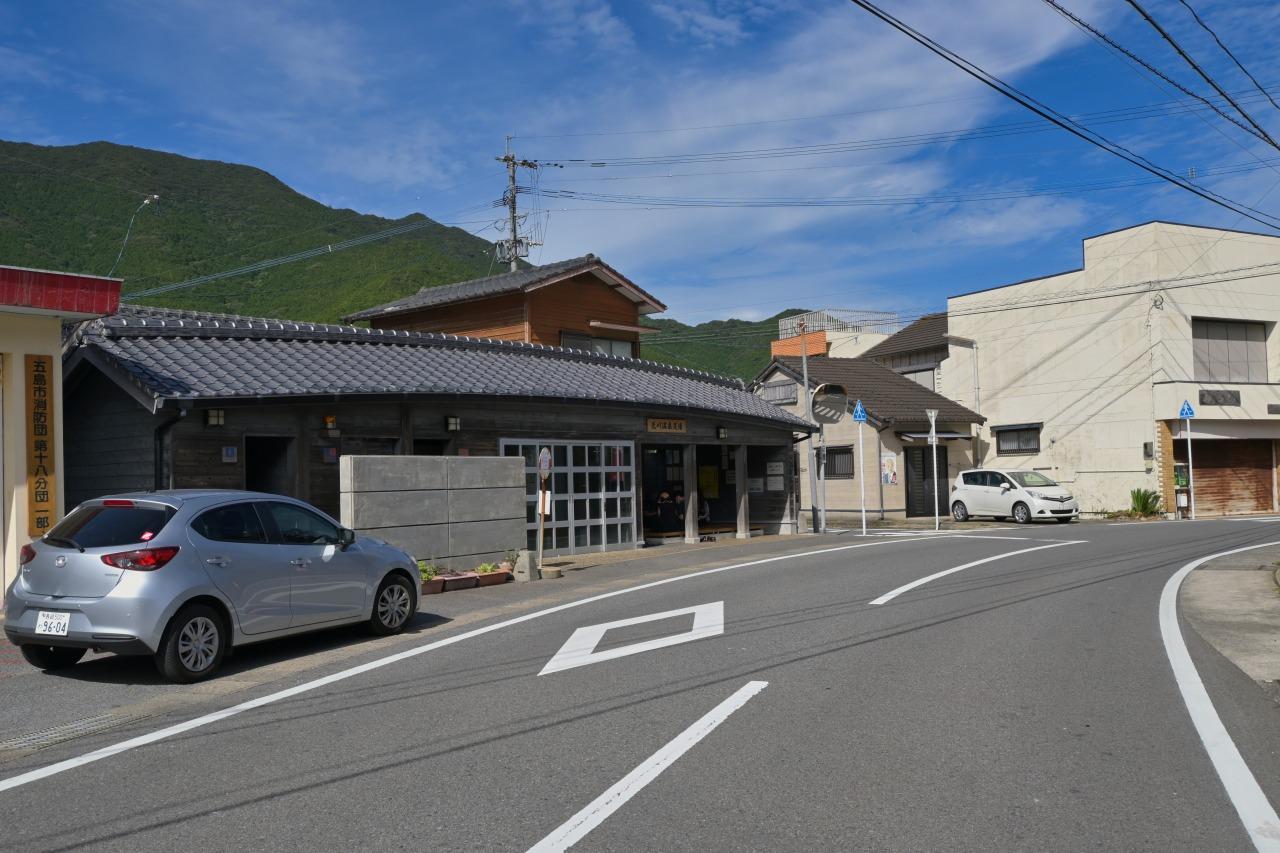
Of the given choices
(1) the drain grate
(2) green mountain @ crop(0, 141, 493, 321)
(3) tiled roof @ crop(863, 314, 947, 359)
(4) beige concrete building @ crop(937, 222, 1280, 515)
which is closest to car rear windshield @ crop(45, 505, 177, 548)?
(1) the drain grate

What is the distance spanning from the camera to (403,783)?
17.1 ft

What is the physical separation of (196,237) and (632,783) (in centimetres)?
6534

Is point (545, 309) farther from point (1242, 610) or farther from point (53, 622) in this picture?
point (53, 622)

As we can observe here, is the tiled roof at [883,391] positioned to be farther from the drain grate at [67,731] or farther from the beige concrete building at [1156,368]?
the drain grate at [67,731]

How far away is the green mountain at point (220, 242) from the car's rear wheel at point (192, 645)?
138ft

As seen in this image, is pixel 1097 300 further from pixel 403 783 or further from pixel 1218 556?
pixel 403 783

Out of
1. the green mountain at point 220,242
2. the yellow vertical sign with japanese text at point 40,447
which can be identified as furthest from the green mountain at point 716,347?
the yellow vertical sign with japanese text at point 40,447

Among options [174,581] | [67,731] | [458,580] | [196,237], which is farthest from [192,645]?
[196,237]

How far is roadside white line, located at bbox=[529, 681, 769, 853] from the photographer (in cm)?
437

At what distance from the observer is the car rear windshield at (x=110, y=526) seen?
25.9 feet

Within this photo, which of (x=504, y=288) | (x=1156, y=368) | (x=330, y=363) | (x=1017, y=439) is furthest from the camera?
(x=1017, y=439)

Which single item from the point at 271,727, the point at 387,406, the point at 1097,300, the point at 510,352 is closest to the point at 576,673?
the point at 271,727

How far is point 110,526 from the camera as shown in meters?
8.02

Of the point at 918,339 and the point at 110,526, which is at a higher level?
the point at 918,339
